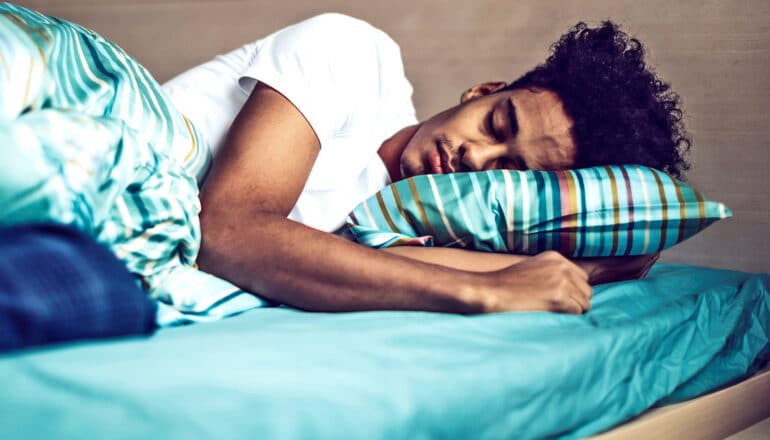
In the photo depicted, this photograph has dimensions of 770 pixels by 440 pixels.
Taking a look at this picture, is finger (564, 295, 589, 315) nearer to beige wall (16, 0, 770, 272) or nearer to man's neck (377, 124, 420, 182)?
man's neck (377, 124, 420, 182)

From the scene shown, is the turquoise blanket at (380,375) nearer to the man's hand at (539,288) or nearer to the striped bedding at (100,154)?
the man's hand at (539,288)

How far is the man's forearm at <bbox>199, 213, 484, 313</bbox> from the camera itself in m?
0.98

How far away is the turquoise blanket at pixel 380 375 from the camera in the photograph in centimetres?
56

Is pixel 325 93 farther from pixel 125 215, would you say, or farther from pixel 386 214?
pixel 125 215

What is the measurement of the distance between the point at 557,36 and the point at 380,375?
1408mm

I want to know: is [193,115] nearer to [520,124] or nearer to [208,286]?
[208,286]

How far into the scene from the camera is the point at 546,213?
1.21m

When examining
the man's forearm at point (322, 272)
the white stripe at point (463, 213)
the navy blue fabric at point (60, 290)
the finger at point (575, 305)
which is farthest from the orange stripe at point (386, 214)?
Answer: the navy blue fabric at point (60, 290)

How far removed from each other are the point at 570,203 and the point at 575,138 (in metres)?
0.18

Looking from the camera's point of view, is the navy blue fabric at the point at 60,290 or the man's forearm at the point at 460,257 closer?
the navy blue fabric at the point at 60,290

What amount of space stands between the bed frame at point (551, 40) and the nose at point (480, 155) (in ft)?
1.80

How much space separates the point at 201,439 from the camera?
0.56 meters

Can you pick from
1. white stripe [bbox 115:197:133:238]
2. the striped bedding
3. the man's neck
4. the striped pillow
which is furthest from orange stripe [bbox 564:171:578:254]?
white stripe [bbox 115:197:133:238]

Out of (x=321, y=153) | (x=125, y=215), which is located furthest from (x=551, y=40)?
(x=125, y=215)
